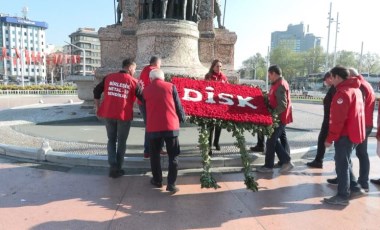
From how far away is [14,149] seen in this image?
21.7 feet

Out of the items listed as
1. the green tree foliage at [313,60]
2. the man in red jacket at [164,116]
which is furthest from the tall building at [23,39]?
the man in red jacket at [164,116]

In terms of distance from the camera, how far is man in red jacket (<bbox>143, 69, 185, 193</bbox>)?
4.70 m

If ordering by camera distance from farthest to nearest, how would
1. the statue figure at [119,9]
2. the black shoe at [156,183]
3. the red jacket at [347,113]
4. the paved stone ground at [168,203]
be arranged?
the statue figure at [119,9]
the black shoe at [156,183]
the red jacket at [347,113]
the paved stone ground at [168,203]

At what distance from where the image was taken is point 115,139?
18.2 feet

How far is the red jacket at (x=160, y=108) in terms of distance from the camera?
470 centimetres

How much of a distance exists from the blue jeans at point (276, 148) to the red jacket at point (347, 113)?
53.1 inches

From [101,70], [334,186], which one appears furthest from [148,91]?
[101,70]

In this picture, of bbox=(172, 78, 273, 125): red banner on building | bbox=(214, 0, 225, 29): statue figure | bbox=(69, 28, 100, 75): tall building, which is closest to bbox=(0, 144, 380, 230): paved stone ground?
bbox=(172, 78, 273, 125): red banner on building

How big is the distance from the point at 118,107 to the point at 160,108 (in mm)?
984

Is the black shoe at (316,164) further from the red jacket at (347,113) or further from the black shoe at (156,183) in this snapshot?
the black shoe at (156,183)

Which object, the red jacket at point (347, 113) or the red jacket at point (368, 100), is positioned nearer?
the red jacket at point (347, 113)

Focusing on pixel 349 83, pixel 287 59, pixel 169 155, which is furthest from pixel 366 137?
pixel 287 59

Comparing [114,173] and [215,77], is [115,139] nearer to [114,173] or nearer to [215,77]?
[114,173]

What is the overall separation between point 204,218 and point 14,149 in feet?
15.1
